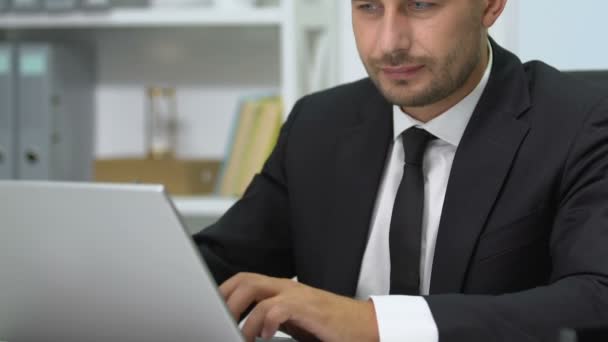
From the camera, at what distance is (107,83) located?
2.61 meters

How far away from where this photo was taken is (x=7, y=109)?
2.31 meters

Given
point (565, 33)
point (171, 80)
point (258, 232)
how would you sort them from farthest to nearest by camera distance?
point (171, 80) → point (565, 33) → point (258, 232)

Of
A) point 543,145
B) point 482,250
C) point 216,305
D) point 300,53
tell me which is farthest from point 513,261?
point 300,53

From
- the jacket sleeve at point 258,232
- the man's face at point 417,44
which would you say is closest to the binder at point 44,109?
the jacket sleeve at point 258,232

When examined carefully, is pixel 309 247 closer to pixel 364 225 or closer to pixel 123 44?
pixel 364 225

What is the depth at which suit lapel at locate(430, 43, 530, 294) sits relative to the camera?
1271 millimetres

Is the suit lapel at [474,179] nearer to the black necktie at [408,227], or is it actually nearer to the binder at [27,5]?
the black necktie at [408,227]

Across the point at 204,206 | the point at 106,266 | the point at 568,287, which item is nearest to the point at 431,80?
the point at 568,287

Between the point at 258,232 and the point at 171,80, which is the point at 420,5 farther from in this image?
the point at 171,80

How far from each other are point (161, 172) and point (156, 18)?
44 cm

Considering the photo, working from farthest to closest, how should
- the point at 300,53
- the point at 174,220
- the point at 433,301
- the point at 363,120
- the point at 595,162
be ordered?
1. the point at 300,53
2. the point at 363,120
3. the point at 595,162
4. the point at 433,301
5. the point at 174,220

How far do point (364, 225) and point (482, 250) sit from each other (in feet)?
0.65

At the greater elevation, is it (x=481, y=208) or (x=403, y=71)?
(x=403, y=71)

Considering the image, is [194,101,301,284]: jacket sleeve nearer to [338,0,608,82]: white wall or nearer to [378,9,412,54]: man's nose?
[378,9,412,54]: man's nose
